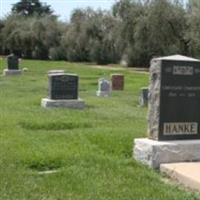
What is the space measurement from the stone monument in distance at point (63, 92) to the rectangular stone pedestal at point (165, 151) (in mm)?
7925

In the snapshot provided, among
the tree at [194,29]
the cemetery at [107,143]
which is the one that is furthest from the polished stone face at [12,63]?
the cemetery at [107,143]

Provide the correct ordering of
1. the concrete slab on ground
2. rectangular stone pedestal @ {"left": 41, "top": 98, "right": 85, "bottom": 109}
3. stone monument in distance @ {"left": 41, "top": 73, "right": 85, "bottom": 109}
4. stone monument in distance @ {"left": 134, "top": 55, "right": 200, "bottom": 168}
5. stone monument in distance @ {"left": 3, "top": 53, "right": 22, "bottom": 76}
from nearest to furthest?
1. the concrete slab on ground
2. stone monument in distance @ {"left": 134, "top": 55, "right": 200, "bottom": 168}
3. rectangular stone pedestal @ {"left": 41, "top": 98, "right": 85, "bottom": 109}
4. stone monument in distance @ {"left": 41, "top": 73, "right": 85, "bottom": 109}
5. stone monument in distance @ {"left": 3, "top": 53, "right": 22, "bottom": 76}

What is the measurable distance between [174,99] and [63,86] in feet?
27.4

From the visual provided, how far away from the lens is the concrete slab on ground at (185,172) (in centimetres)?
675

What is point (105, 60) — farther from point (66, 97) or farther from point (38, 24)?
point (66, 97)

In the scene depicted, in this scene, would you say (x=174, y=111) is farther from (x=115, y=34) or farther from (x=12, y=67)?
(x=115, y=34)

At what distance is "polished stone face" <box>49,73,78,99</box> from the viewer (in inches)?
632

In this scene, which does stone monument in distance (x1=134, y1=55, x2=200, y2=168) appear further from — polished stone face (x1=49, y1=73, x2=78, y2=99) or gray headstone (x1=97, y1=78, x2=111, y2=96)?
gray headstone (x1=97, y1=78, x2=111, y2=96)

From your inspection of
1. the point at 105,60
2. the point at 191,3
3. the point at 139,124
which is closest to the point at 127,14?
the point at 191,3

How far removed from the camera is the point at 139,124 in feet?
40.0

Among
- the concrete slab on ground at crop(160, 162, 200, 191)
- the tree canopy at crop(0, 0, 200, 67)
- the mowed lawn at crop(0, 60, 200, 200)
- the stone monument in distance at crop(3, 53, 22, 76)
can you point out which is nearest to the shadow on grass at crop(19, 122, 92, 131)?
the mowed lawn at crop(0, 60, 200, 200)

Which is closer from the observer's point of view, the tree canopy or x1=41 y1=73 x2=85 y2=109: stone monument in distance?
x1=41 y1=73 x2=85 y2=109: stone monument in distance

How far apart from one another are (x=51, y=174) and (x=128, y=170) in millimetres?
954

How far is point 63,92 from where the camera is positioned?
16141 mm
